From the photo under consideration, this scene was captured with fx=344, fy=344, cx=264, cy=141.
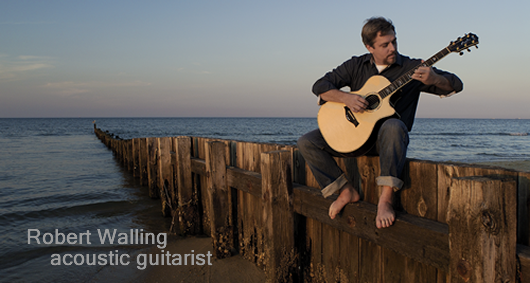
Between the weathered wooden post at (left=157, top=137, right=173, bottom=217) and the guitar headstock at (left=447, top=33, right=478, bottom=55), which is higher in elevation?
the guitar headstock at (left=447, top=33, right=478, bottom=55)

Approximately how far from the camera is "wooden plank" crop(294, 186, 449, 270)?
79.8 inches

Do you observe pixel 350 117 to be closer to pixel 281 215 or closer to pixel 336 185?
pixel 336 185

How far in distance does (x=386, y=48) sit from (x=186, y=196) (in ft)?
14.3

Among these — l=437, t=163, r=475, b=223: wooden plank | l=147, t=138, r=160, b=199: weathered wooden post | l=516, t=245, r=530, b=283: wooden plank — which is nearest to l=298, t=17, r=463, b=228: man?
l=437, t=163, r=475, b=223: wooden plank

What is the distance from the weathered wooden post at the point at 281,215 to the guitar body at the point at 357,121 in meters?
0.62

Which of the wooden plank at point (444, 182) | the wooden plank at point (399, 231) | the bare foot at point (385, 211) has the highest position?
the wooden plank at point (444, 182)

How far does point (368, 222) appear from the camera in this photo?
256 cm

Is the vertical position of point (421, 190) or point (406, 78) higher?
point (406, 78)

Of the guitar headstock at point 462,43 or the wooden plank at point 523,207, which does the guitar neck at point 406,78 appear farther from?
the wooden plank at point 523,207

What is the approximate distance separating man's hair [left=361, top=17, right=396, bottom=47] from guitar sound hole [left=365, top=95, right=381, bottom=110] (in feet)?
1.64

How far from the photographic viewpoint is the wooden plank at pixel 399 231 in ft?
Answer: 6.65

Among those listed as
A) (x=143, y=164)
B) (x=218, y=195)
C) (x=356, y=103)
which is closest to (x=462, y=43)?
(x=356, y=103)

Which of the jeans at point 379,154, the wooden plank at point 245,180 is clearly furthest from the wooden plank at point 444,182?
the wooden plank at point 245,180

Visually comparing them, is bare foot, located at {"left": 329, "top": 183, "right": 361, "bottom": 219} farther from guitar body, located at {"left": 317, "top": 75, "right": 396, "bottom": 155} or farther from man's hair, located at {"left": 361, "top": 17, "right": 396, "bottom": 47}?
man's hair, located at {"left": 361, "top": 17, "right": 396, "bottom": 47}
